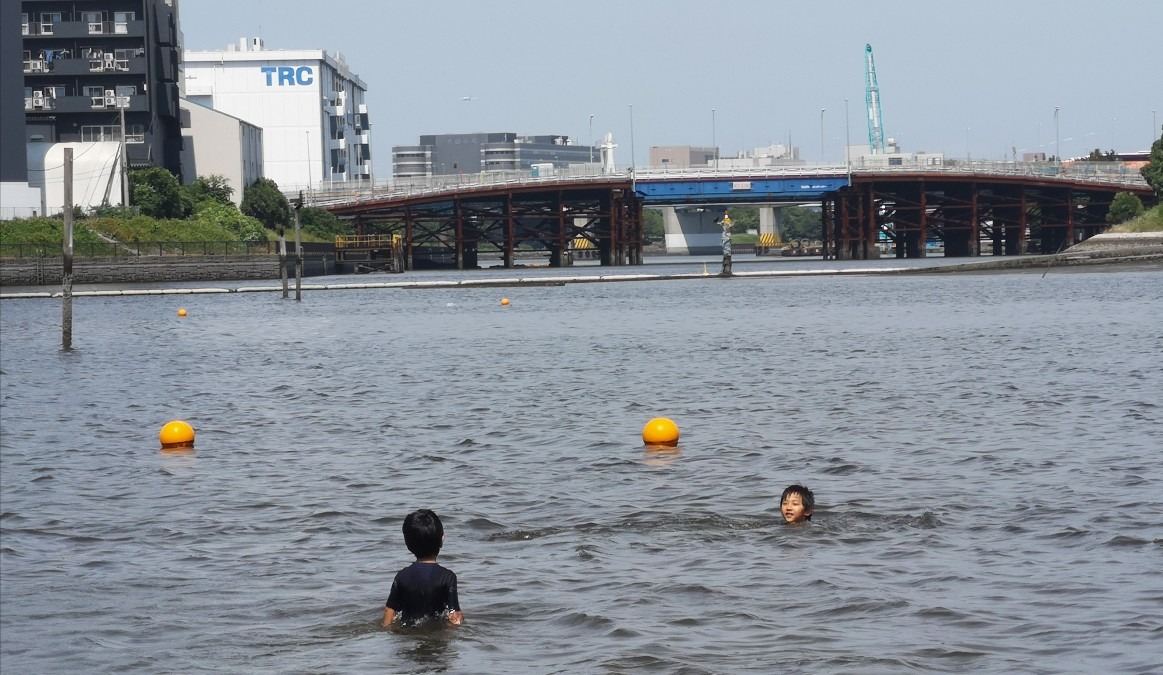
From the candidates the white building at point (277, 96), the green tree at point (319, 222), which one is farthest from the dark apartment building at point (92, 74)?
the white building at point (277, 96)

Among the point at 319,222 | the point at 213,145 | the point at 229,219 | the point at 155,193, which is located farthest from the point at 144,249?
the point at 213,145

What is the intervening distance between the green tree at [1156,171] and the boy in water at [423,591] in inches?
5348

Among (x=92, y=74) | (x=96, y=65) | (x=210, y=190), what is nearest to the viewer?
(x=96, y=65)

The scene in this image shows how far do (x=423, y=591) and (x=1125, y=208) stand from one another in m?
137

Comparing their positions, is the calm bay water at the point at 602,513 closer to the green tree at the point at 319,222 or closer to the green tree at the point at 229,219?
the green tree at the point at 229,219

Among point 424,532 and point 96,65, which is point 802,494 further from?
point 96,65

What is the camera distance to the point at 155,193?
110875mm

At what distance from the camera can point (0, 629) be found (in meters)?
13.0

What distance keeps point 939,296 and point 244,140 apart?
81.7 m

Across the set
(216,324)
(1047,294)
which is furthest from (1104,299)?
(216,324)

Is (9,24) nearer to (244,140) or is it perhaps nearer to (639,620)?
(244,140)

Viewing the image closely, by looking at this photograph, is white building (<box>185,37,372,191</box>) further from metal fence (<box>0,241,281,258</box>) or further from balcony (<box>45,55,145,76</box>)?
metal fence (<box>0,241,281,258</box>)

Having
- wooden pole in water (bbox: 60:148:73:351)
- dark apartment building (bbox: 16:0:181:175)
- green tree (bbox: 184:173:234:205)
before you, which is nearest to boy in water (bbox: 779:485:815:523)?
wooden pole in water (bbox: 60:148:73:351)

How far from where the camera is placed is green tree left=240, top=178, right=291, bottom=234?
129 metres
